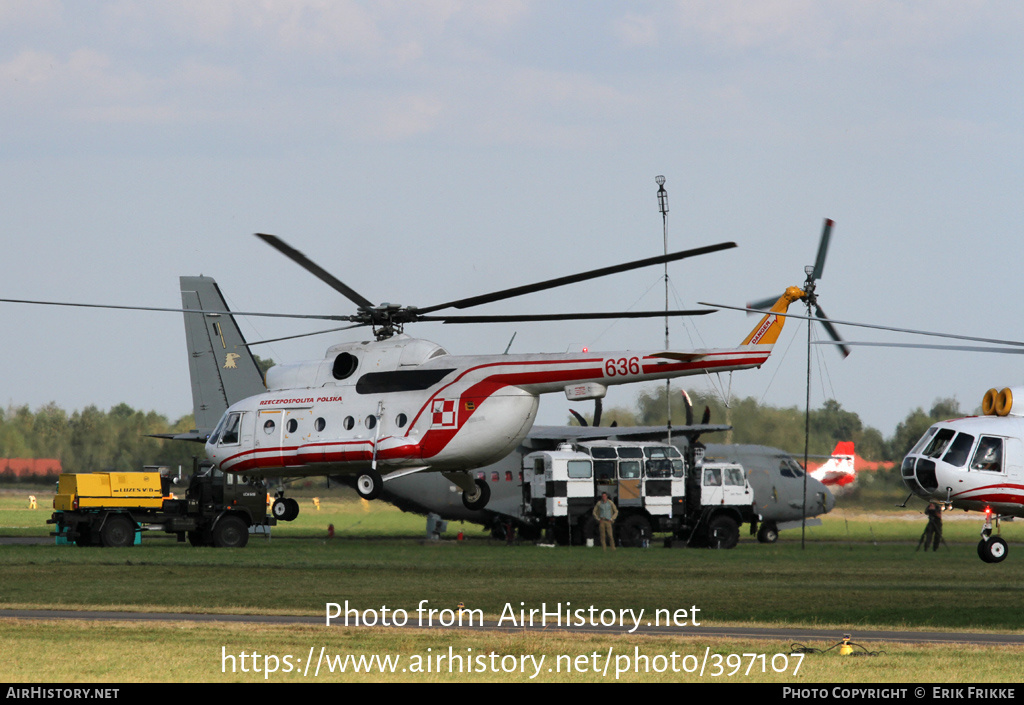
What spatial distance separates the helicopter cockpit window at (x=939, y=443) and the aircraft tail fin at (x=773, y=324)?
306 inches

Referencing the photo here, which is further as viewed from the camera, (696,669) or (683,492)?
(683,492)

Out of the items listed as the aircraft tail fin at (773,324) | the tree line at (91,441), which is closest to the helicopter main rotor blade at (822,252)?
the aircraft tail fin at (773,324)

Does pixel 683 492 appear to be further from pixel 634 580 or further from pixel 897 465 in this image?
pixel 634 580

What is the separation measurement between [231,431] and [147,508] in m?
10.5

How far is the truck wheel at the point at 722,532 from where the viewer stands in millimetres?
43938

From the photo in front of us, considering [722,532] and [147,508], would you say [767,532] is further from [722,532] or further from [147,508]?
[147,508]

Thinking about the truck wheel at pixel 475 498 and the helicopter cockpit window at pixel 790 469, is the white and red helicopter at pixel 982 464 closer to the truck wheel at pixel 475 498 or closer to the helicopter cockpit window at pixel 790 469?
the truck wheel at pixel 475 498

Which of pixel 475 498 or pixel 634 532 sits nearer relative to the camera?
pixel 475 498

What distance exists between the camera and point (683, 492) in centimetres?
4422

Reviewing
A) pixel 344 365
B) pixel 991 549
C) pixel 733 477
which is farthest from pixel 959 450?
pixel 733 477

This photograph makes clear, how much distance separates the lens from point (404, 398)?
2838 centimetres

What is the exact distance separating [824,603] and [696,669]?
863 centimetres

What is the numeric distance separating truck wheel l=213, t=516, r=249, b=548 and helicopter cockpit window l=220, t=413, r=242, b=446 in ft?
32.7
